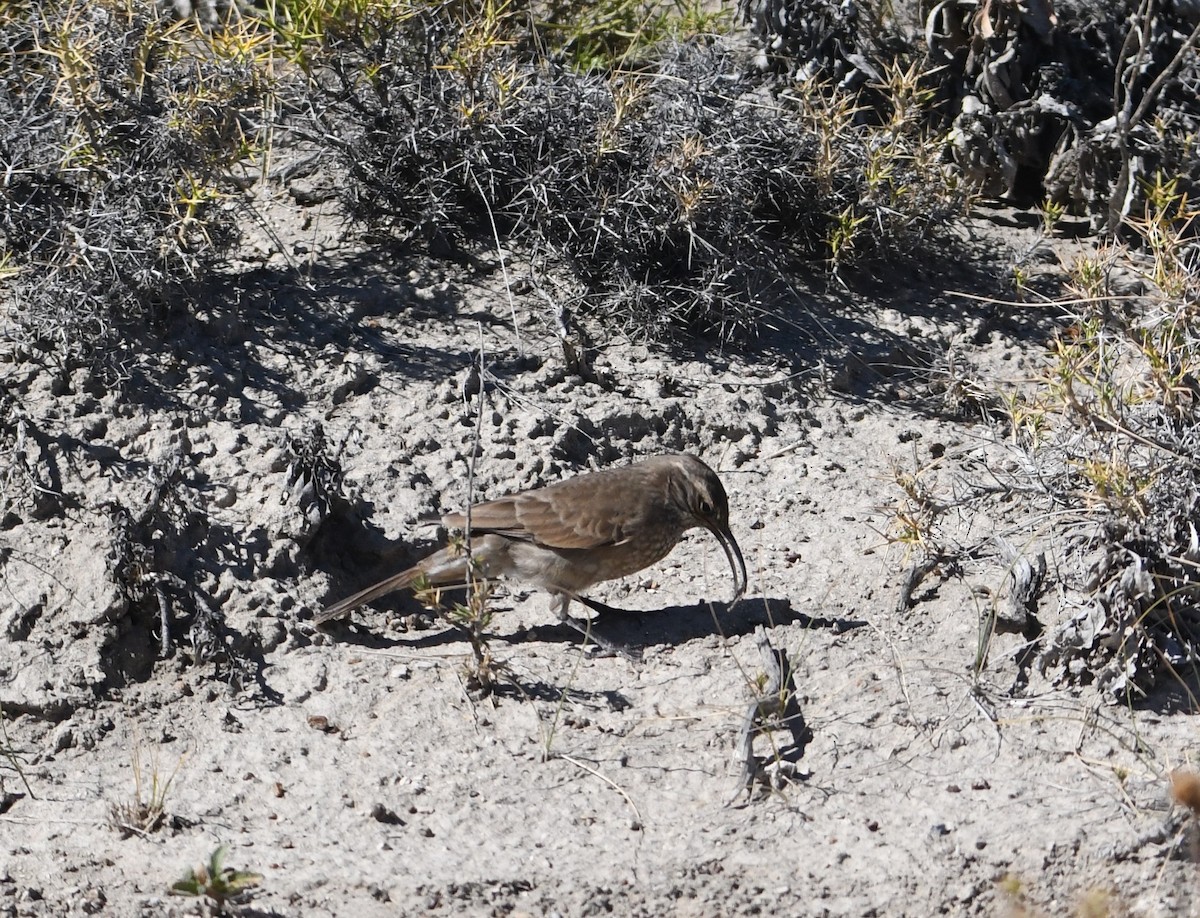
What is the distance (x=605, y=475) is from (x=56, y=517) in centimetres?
224

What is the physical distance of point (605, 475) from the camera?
634 centimetres

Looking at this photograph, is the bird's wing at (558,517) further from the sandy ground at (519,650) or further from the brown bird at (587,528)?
the sandy ground at (519,650)

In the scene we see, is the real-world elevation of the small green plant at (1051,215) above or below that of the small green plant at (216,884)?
above

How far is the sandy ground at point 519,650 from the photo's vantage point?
15.0 feet

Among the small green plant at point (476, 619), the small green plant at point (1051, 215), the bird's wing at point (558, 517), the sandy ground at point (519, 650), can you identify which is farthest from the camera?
the small green plant at point (1051, 215)

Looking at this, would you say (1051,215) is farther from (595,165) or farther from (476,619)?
(476,619)

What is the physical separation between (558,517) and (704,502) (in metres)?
0.62

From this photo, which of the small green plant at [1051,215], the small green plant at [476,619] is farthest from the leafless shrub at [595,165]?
the small green plant at [476,619]

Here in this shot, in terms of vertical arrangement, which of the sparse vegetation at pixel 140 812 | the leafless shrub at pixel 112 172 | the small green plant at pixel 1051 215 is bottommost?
the sparse vegetation at pixel 140 812

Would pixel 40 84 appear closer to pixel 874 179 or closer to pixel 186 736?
pixel 186 736

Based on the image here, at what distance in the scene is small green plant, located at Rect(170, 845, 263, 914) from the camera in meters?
4.23

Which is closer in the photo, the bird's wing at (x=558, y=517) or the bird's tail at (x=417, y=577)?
the bird's tail at (x=417, y=577)

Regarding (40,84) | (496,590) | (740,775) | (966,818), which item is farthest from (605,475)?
(40,84)

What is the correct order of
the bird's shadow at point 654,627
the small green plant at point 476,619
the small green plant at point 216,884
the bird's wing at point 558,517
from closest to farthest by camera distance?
the small green plant at point 216,884 → the small green plant at point 476,619 → the bird's shadow at point 654,627 → the bird's wing at point 558,517
